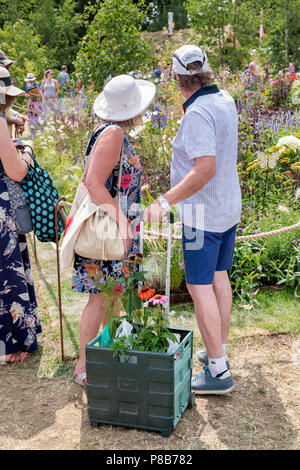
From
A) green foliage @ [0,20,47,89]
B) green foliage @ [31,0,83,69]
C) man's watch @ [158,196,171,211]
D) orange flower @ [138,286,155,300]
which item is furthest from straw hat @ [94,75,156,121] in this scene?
green foliage @ [31,0,83,69]

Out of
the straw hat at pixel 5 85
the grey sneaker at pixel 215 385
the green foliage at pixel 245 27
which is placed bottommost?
the green foliage at pixel 245 27

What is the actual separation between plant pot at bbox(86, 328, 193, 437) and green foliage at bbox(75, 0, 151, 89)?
22.9 ft

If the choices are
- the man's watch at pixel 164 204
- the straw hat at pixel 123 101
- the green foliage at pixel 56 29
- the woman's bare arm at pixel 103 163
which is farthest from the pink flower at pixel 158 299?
the green foliage at pixel 56 29

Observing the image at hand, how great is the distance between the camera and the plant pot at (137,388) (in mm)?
2268

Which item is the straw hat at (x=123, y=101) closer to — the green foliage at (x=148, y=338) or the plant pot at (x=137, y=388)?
the green foliage at (x=148, y=338)

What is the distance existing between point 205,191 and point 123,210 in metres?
0.44

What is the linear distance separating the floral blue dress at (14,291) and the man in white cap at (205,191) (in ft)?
3.28

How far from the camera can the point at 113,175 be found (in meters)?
→ 2.60

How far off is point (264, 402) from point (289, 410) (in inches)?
5.3

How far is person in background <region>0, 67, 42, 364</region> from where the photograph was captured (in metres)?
2.84

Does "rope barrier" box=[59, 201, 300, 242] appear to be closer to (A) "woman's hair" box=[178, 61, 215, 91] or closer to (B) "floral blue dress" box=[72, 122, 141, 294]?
(B) "floral blue dress" box=[72, 122, 141, 294]

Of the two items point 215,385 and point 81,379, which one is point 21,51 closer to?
point 81,379
